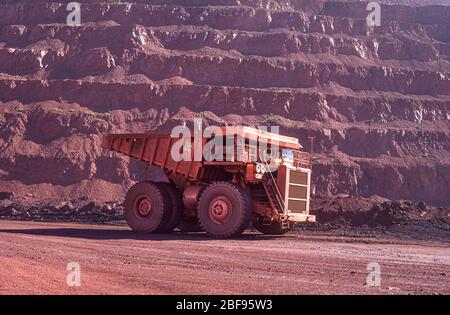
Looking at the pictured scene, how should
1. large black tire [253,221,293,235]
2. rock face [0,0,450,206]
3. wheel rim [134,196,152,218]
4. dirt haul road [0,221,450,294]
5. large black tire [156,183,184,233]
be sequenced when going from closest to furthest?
1. dirt haul road [0,221,450,294]
2. large black tire [156,183,184,233]
3. wheel rim [134,196,152,218]
4. large black tire [253,221,293,235]
5. rock face [0,0,450,206]

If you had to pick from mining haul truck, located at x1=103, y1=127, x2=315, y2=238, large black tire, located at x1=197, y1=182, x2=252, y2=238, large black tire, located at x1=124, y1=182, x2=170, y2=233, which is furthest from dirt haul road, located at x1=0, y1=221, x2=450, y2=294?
large black tire, located at x1=124, y1=182, x2=170, y2=233

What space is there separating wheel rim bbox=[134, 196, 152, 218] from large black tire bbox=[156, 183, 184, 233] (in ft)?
2.05

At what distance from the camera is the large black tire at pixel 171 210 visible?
2009 cm

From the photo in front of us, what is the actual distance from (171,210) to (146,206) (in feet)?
2.80

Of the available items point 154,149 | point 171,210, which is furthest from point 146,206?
point 154,149

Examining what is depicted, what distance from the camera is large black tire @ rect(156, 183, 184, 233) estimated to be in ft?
65.9

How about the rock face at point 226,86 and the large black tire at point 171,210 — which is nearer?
the large black tire at point 171,210

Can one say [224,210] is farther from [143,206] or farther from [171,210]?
[143,206]

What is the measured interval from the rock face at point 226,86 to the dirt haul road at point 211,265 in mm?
29026

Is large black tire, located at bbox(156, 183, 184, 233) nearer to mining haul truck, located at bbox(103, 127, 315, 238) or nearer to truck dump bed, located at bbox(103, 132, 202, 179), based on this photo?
mining haul truck, located at bbox(103, 127, 315, 238)

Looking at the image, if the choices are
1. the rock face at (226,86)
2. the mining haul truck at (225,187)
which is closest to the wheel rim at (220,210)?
the mining haul truck at (225,187)

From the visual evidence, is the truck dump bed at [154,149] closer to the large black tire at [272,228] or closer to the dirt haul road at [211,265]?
the dirt haul road at [211,265]

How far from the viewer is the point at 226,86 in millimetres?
59062
